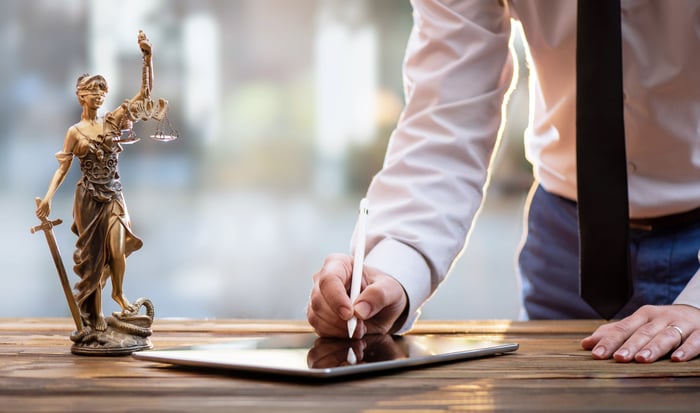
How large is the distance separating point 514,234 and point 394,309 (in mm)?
4455

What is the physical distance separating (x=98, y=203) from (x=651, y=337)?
0.63m

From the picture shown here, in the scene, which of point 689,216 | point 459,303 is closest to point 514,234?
point 459,303

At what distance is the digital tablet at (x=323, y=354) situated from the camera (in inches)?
30.9

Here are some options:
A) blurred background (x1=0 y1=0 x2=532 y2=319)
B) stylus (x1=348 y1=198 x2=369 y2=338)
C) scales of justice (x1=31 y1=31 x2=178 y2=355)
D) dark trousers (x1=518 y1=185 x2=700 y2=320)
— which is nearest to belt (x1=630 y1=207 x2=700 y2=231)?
dark trousers (x1=518 y1=185 x2=700 y2=320)

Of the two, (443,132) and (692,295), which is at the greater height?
(443,132)

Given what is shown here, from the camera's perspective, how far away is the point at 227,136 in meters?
5.13

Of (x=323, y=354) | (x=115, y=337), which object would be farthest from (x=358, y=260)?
(x=115, y=337)

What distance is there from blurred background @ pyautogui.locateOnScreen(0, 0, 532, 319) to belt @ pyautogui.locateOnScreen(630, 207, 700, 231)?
3407 mm

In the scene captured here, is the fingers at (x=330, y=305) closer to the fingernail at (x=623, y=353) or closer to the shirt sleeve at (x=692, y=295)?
the fingernail at (x=623, y=353)

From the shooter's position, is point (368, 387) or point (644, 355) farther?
point (644, 355)

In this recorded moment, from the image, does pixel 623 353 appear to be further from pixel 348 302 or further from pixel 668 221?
pixel 668 221

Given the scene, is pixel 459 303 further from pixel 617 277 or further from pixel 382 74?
pixel 617 277

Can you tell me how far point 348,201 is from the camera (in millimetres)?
5391

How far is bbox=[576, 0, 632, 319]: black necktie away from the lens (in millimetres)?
1160
